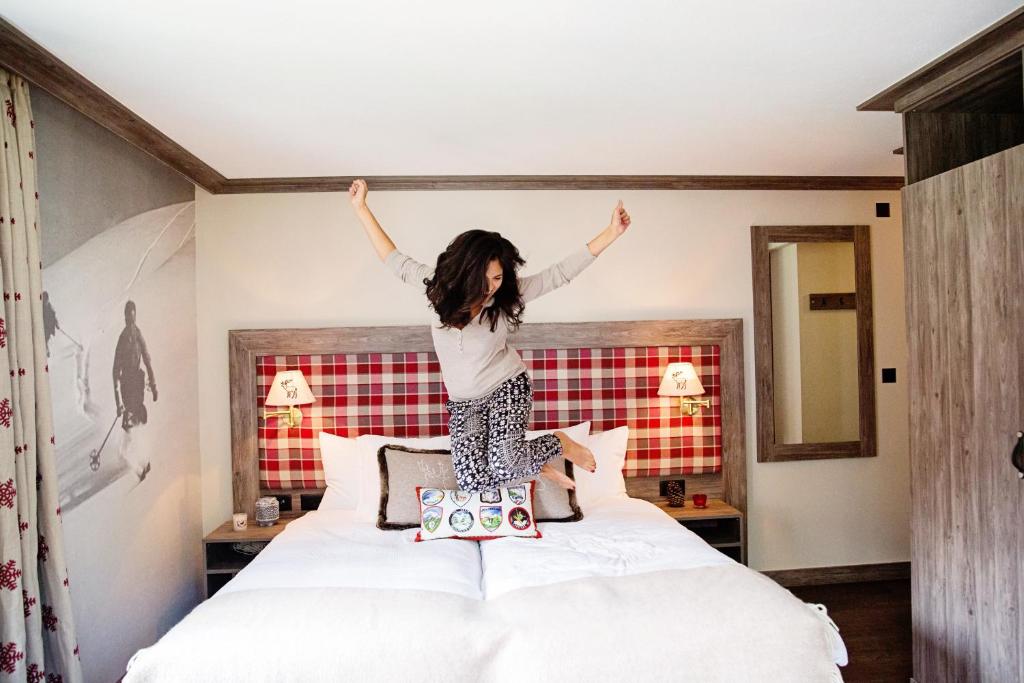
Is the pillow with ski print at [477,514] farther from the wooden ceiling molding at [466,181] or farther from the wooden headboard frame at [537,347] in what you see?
the wooden ceiling molding at [466,181]

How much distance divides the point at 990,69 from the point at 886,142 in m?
1.11

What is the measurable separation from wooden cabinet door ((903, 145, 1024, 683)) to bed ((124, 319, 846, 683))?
26.7 inches

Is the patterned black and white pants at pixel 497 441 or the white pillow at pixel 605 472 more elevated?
the patterned black and white pants at pixel 497 441

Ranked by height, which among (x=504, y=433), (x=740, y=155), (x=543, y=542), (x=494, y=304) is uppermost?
(x=740, y=155)

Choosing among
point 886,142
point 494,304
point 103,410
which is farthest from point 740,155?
point 103,410

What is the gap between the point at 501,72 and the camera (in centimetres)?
245

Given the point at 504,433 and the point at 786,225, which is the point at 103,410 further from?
the point at 786,225

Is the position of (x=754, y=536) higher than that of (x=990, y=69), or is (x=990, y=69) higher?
(x=990, y=69)

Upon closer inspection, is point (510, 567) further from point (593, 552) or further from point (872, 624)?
point (872, 624)

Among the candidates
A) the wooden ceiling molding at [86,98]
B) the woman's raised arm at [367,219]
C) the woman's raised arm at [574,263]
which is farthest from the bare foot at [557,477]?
the wooden ceiling molding at [86,98]

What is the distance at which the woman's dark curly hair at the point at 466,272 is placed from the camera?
244 cm

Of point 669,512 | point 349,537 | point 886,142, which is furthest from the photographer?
point 669,512

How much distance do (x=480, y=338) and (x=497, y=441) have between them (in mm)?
481

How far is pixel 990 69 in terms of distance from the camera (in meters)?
2.39
